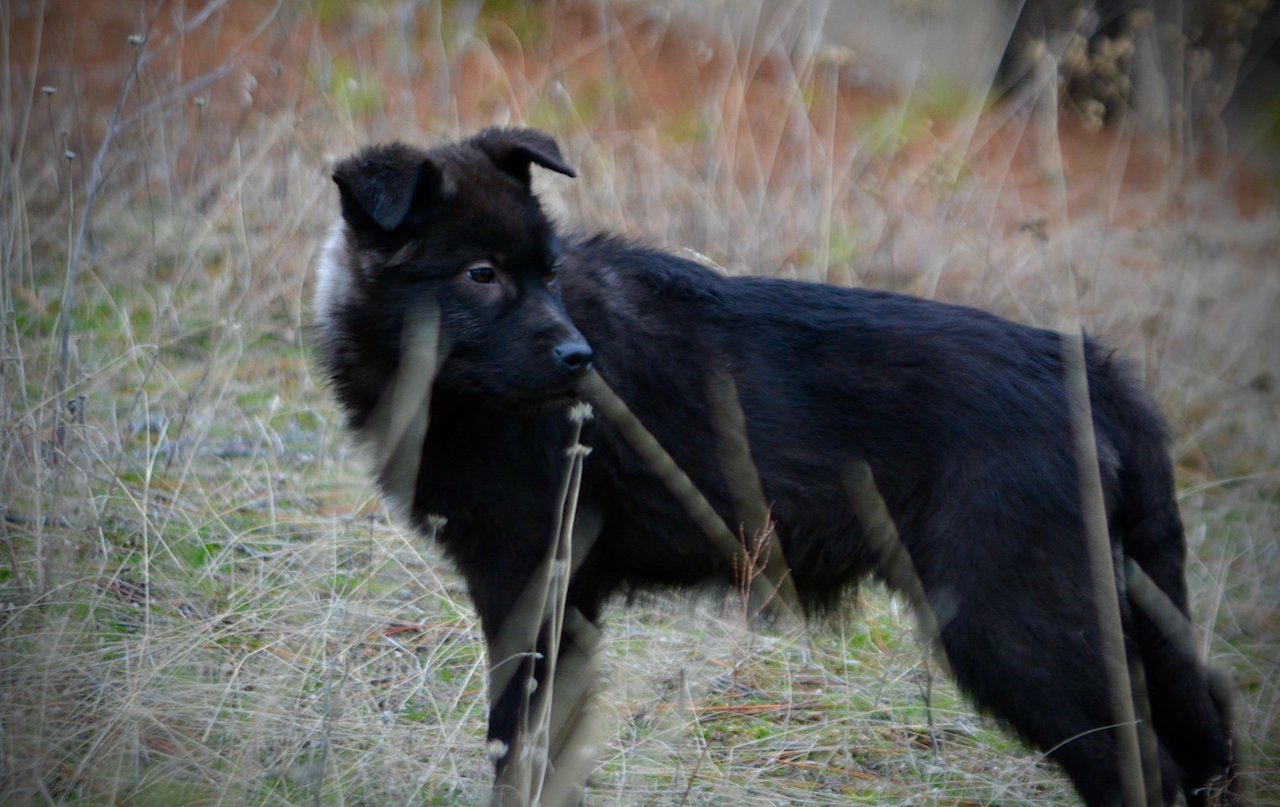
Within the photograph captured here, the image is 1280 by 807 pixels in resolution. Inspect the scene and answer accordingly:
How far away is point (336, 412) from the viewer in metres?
5.15

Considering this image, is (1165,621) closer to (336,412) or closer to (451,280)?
(451,280)

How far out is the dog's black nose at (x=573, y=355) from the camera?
2.91m

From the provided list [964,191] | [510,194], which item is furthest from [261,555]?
[964,191]

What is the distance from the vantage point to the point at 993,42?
7.98m

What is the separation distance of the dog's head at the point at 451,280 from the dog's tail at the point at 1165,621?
1466 millimetres

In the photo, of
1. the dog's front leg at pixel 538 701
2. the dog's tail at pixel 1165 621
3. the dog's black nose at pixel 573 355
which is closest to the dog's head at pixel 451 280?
the dog's black nose at pixel 573 355

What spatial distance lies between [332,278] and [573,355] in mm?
836

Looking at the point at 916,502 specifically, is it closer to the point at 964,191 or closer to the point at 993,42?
the point at 964,191

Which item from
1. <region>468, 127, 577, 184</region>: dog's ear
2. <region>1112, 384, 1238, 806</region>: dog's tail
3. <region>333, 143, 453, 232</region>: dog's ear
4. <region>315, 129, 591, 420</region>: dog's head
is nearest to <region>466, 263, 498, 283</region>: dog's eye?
<region>315, 129, 591, 420</region>: dog's head

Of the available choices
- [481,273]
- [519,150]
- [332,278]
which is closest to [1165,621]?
[481,273]

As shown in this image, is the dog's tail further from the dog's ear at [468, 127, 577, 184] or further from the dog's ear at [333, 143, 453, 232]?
the dog's ear at [333, 143, 453, 232]

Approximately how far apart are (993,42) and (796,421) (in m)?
5.89

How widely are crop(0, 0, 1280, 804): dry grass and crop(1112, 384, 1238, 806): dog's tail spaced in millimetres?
537

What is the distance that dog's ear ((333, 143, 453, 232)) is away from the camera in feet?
9.57
